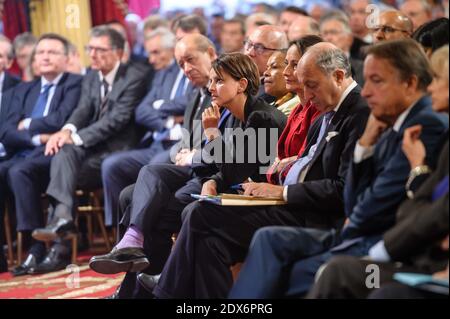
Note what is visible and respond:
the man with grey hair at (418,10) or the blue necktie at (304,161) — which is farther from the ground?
the man with grey hair at (418,10)

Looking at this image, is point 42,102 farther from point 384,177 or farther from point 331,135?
point 384,177

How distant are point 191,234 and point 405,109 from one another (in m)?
1.13

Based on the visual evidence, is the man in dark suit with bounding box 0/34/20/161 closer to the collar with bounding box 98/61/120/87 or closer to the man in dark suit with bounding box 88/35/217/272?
the collar with bounding box 98/61/120/87

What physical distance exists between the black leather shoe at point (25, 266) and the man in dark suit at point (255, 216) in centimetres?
248

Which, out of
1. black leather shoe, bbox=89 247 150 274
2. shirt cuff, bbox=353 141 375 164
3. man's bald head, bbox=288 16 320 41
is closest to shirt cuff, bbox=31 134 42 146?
man's bald head, bbox=288 16 320 41

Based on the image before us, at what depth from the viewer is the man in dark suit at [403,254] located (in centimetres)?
306

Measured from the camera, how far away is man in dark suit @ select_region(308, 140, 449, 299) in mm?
3059

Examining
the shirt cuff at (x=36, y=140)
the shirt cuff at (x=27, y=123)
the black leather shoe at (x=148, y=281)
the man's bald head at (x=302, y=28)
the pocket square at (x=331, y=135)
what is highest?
the man's bald head at (x=302, y=28)

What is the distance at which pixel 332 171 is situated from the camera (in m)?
3.88

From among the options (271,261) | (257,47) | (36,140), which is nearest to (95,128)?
(36,140)

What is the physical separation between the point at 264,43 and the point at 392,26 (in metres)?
0.79

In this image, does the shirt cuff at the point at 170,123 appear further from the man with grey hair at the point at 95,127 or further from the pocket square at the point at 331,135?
the pocket square at the point at 331,135

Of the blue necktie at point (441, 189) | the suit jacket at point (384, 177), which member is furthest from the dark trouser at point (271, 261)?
the blue necktie at point (441, 189)
